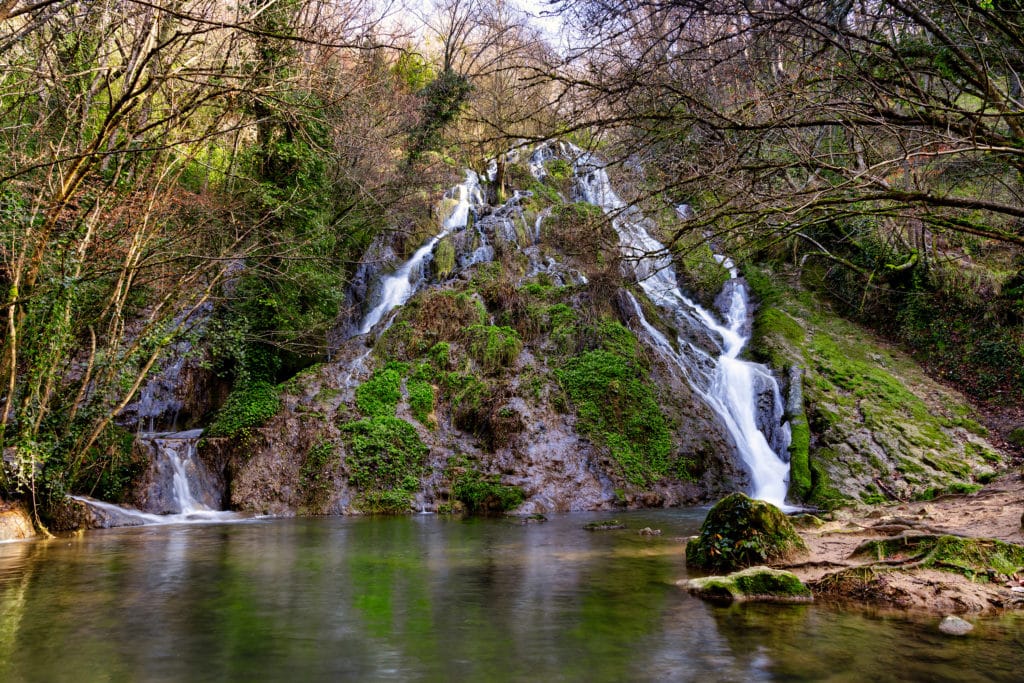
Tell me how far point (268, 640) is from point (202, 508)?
8390 millimetres

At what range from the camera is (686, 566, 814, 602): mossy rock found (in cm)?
563

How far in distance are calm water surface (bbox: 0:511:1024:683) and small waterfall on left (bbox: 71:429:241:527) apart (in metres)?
2.88

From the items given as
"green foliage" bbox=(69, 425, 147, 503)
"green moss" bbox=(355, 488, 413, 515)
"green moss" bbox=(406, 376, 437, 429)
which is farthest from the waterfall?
"green foliage" bbox=(69, 425, 147, 503)

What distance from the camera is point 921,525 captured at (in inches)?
270

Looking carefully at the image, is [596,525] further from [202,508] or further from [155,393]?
[155,393]

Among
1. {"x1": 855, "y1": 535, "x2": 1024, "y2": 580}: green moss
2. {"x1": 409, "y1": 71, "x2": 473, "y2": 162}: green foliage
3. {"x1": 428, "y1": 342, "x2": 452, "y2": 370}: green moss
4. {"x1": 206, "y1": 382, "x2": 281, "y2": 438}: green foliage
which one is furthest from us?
{"x1": 409, "y1": 71, "x2": 473, "y2": 162}: green foliage

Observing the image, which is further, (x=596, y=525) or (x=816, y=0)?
(x=596, y=525)

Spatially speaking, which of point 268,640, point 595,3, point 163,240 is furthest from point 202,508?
point 595,3

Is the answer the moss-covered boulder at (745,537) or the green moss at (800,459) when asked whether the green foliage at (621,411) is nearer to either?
the green moss at (800,459)

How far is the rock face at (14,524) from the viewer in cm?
897

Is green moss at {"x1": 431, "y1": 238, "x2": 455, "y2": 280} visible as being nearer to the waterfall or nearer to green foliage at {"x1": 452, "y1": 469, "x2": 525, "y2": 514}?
the waterfall

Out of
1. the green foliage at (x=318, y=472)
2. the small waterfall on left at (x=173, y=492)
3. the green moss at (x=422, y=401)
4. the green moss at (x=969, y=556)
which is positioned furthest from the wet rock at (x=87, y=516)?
the green moss at (x=969, y=556)

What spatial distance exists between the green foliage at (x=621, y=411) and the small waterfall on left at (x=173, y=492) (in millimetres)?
7209

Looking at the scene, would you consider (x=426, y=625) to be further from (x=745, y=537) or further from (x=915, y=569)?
(x=915, y=569)
